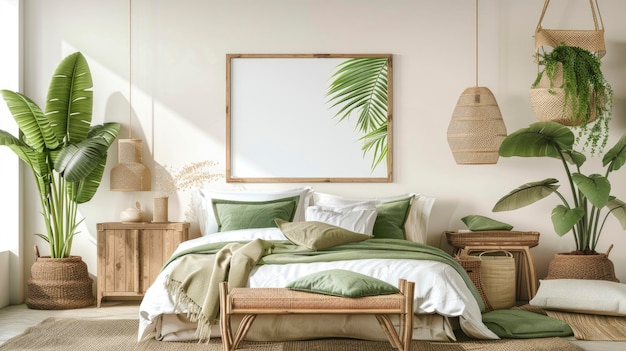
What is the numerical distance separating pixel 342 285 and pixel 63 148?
3.11 meters

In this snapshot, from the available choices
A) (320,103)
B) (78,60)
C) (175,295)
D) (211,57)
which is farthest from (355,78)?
(175,295)

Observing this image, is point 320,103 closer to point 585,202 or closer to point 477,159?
point 477,159

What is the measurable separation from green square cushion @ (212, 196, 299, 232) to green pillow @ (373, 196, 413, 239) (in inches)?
28.6

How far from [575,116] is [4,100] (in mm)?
4640

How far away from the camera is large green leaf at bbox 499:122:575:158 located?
6.46m

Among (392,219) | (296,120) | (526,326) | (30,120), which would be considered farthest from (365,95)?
(30,120)

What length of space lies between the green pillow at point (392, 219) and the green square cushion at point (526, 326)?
112 cm

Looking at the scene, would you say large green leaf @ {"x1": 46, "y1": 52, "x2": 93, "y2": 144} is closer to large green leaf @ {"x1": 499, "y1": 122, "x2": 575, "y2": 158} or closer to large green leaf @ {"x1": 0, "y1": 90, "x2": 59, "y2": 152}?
large green leaf @ {"x1": 0, "y1": 90, "x2": 59, "y2": 152}

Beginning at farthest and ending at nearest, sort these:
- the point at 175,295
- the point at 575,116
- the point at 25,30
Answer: the point at 25,30 < the point at 575,116 < the point at 175,295

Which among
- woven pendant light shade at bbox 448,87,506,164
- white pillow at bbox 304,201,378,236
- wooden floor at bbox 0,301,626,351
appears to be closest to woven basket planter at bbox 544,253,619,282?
woven pendant light shade at bbox 448,87,506,164

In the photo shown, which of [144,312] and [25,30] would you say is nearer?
[144,312]

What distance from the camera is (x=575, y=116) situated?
21.4ft

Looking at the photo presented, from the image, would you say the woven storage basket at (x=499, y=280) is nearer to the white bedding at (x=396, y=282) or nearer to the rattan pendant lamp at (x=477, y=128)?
the rattan pendant lamp at (x=477, y=128)

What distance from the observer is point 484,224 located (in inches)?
264
